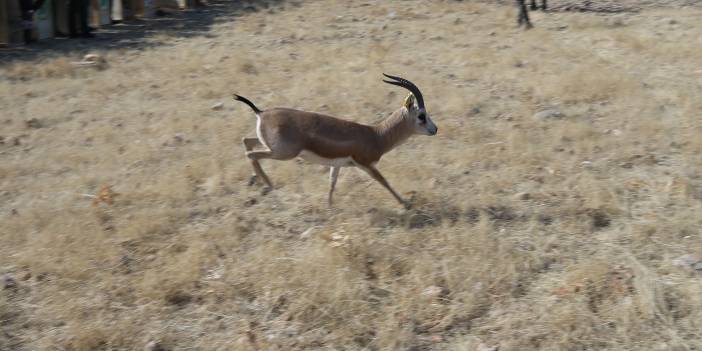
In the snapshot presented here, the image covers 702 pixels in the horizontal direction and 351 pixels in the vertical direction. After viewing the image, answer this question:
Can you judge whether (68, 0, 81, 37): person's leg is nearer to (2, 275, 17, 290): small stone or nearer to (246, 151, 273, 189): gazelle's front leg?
(246, 151, 273, 189): gazelle's front leg

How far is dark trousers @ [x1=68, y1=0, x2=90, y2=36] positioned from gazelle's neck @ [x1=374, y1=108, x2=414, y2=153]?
11036mm

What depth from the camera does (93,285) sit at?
5.15m

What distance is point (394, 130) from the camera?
662cm

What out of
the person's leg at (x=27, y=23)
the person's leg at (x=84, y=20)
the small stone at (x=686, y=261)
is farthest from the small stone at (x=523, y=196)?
the person's leg at (x=27, y=23)

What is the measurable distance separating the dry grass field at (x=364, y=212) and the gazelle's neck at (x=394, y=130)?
537 mm

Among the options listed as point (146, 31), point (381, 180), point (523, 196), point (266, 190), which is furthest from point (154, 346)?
point (146, 31)

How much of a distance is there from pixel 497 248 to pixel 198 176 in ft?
10.8

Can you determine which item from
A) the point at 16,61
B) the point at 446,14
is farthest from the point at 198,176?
the point at 446,14

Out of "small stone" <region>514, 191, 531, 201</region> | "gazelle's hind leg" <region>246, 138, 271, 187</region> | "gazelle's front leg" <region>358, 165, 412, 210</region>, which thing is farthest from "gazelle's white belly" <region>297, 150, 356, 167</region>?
"small stone" <region>514, 191, 531, 201</region>

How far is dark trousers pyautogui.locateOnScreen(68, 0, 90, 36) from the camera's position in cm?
1538

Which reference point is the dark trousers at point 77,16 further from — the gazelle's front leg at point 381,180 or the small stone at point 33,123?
the gazelle's front leg at point 381,180

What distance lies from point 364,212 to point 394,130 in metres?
0.83

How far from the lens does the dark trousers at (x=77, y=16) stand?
15.4 metres

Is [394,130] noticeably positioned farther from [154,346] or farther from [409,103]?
[154,346]
